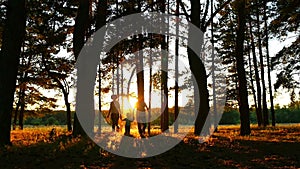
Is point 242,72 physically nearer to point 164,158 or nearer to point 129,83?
point 164,158

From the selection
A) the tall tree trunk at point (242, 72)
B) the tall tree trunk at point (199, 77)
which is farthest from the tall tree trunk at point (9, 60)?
the tall tree trunk at point (242, 72)

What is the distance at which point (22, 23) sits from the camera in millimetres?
11953

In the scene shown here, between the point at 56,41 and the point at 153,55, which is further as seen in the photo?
the point at 153,55

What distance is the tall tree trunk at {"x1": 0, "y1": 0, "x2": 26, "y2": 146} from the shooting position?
11391 millimetres

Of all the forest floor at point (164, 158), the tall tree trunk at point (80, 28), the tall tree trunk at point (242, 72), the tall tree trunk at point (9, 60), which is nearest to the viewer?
the forest floor at point (164, 158)

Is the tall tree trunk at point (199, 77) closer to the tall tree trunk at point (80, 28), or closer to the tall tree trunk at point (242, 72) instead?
the tall tree trunk at point (242, 72)

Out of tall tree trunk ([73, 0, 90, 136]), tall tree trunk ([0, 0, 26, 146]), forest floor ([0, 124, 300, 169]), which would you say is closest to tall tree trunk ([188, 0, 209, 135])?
tall tree trunk ([73, 0, 90, 136])

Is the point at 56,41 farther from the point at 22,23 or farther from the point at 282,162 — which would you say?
the point at 282,162

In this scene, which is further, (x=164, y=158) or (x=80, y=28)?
(x=80, y=28)

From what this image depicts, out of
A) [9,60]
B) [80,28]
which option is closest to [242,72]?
[80,28]

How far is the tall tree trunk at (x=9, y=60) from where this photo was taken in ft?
37.4

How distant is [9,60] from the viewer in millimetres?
11555

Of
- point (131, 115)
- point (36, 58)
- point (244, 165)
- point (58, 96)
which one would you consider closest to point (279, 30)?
point (131, 115)

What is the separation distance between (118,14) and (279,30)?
11.5 m
